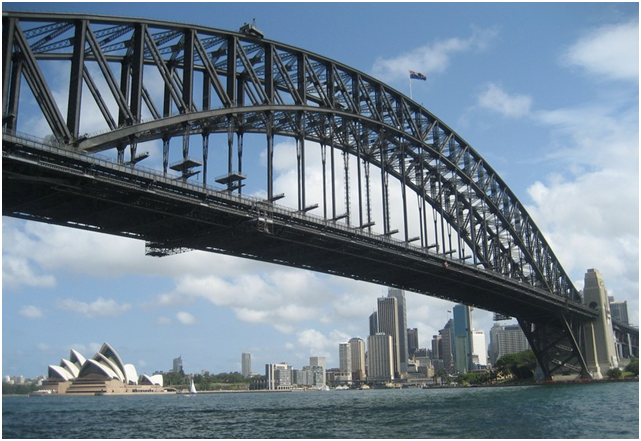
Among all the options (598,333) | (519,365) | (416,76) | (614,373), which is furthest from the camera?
(519,365)

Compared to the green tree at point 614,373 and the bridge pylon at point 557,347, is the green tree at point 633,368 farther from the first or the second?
the bridge pylon at point 557,347

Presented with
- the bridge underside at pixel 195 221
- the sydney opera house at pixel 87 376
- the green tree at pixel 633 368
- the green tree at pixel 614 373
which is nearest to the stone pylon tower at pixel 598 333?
the green tree at pixel 614 373

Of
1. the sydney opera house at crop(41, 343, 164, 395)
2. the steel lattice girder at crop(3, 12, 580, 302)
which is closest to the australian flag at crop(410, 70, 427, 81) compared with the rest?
the steel lattice girder at crop(3, 12, 580, 302)

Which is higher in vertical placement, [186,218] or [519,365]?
[186,218]

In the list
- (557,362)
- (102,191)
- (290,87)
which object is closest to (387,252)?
(290,87)

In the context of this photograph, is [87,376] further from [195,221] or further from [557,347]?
[195,221]

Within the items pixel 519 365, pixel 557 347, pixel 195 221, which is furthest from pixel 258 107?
pixel 519 365

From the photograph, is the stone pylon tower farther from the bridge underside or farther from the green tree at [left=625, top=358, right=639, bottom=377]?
the bridge underside
